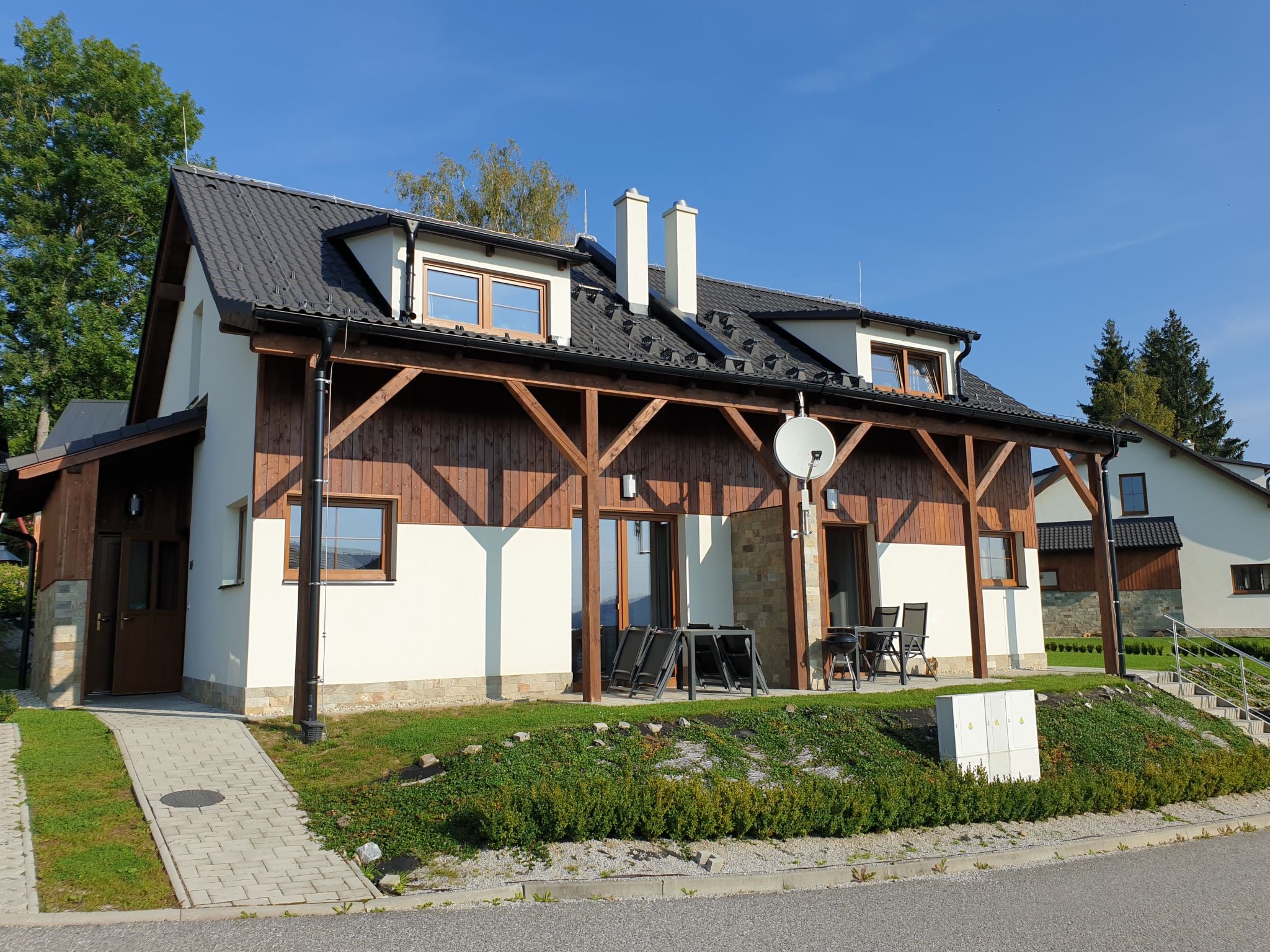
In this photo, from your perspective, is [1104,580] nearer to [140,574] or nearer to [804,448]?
[804,448]

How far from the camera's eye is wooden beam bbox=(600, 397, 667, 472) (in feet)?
37.2

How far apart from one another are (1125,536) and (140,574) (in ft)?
97.5

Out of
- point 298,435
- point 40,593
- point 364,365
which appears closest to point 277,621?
point 298,435

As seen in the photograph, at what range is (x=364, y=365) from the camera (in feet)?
36.2

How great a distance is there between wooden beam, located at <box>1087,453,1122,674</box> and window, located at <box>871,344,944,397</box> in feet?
9.21

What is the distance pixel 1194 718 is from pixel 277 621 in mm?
10655

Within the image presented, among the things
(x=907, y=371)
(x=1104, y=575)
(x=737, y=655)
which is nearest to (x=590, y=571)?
(x=737, y=655)

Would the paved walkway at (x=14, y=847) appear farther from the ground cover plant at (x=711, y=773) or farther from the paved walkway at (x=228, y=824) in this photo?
the ground cover plant at (x=711, y=773)

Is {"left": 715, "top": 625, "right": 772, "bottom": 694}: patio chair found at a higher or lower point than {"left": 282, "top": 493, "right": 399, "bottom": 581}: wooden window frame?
lower

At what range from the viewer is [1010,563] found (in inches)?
664

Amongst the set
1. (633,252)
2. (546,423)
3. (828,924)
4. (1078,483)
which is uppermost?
(633,252)

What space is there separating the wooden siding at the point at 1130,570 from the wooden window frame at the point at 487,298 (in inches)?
991

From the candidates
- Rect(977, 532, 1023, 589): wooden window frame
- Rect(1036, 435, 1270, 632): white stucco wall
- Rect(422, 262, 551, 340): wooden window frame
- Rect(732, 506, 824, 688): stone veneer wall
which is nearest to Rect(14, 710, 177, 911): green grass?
Rect(422, 262, 551, 340): wooden window frame

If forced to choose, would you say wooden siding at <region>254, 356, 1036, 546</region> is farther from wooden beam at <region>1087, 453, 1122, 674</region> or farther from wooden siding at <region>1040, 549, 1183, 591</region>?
wooden siding at <region>1040, 549, 1183, 591</region>
